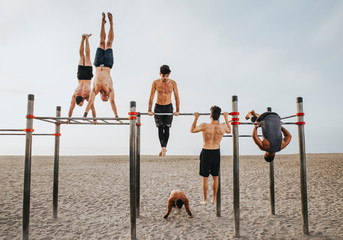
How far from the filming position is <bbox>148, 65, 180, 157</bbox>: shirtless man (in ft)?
17.4

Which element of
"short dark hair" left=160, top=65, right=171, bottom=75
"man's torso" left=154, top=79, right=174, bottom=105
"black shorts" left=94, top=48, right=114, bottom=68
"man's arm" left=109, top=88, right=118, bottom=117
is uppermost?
"black shorts" left=94, top=48, right=114, bottom=68

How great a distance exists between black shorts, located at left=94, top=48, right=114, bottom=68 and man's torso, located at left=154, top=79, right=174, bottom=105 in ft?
3.70

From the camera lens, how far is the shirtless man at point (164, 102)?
5.29 m

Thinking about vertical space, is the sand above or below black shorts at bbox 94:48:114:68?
below

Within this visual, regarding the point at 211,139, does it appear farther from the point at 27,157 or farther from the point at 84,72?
the point at 27,157

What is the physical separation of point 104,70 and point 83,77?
71 cm

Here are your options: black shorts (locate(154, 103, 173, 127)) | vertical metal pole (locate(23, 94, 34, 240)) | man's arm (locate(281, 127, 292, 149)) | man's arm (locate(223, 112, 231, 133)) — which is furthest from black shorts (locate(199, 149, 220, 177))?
vertical metal pole (locate(23, 94, 34, 240))

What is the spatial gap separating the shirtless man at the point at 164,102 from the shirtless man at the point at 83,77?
1.55 m

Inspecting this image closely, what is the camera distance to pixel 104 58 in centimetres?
521

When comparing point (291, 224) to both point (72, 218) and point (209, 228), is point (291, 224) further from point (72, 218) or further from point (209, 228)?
point (72, 218)

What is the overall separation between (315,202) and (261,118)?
698cm

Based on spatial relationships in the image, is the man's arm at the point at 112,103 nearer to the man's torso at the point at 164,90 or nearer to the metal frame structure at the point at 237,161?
the man's torso at the point at 164,90

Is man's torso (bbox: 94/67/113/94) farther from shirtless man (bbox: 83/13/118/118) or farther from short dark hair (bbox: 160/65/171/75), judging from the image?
short dark hair (bbox: 160/65/171/75)

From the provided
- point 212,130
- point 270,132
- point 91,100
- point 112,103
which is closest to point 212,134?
point 212,130
